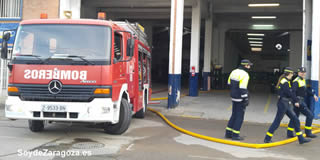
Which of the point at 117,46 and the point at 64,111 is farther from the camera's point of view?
the point at 117,46

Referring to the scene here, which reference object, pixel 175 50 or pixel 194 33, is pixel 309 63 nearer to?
pixel 175 50

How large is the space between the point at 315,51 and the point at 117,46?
7.36 metres

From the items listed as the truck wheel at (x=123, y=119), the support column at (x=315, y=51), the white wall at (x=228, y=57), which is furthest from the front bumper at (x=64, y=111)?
the white wall at (x=228, y=57)

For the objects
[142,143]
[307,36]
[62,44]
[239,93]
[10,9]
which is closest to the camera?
[62,44]

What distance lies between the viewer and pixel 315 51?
434 inches

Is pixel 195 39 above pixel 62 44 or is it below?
above

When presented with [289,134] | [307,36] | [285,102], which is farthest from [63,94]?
[307,36]

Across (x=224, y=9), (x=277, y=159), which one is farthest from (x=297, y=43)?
(x=277, y=159)

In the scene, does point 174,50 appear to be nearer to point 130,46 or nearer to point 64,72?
point 130,46

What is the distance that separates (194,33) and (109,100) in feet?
39.3

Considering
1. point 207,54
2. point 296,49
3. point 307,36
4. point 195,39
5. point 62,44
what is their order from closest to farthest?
1. point 62,44
2. point 307,36
3. point 195,39
4. point 207,54
5. point 296,49

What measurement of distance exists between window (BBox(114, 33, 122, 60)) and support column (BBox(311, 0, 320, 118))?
7134mm

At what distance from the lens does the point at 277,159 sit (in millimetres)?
6090

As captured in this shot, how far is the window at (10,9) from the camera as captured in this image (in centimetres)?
1485
